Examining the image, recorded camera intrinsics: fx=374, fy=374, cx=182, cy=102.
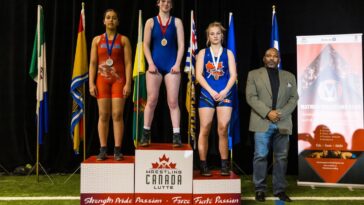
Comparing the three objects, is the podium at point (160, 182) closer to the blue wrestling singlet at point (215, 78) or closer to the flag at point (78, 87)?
the blue wrestling singlet at point (215, 78)

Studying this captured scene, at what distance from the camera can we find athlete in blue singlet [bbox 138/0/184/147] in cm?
364

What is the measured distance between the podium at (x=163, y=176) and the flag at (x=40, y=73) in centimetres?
180

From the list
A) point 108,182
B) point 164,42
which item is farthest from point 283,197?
point 164,42

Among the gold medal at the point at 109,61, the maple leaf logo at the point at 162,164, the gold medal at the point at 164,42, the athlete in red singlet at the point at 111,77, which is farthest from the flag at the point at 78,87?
the maple leaf logo at the point at 162,164

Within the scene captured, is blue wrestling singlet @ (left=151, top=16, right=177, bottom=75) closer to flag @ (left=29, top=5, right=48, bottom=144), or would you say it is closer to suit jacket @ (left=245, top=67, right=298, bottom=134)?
suit jacket @ (left=245, top=67, right=298, bottom=134)

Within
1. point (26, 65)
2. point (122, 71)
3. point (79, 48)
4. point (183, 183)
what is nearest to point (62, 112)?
point (26, 65)

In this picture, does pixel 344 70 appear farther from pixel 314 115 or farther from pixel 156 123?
pixel 156 123

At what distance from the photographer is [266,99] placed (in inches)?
150

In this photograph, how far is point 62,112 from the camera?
17.0ft

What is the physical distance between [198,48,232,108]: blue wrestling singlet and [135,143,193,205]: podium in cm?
53

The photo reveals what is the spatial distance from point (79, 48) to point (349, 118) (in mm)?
3292

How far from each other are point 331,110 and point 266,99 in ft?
3.72

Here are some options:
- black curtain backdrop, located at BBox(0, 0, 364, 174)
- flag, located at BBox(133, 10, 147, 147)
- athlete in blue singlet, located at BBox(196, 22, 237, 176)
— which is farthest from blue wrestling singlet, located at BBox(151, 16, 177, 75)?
black curtain backdrop, located at BBox(0, 0, 364, 174)

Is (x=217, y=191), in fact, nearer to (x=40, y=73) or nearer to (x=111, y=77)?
(x=111, y=77)
